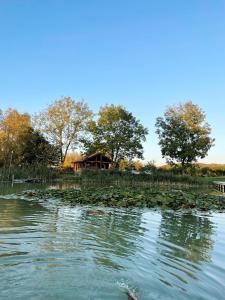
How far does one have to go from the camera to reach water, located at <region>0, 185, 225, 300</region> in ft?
16.3

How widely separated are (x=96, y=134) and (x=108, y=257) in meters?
53.5

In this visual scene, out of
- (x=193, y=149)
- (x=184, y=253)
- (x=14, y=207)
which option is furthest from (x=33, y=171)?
(x=184, y=253)

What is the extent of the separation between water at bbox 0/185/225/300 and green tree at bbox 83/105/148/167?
46582mm

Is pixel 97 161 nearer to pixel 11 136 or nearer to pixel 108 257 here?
pixel 11 136

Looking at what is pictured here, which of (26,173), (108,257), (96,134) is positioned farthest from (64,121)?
(108,257)

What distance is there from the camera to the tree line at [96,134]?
172 feet

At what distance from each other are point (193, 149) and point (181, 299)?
48215mm

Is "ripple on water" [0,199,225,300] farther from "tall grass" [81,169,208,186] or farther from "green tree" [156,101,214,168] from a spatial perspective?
"green tree" [156,101,214,168]

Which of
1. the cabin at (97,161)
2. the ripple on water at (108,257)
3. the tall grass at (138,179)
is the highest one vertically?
the cabin at (97,161)

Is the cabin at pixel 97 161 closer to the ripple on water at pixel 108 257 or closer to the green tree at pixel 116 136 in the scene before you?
the green tree at pixel 116 136

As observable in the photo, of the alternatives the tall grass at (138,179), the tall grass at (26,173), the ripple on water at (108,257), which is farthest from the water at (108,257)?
the tall grass at (138,179)

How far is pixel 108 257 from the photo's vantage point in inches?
265

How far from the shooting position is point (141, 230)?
9773 millimetres

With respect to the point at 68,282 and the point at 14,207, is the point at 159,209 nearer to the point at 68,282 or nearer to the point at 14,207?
the point at 14,207
